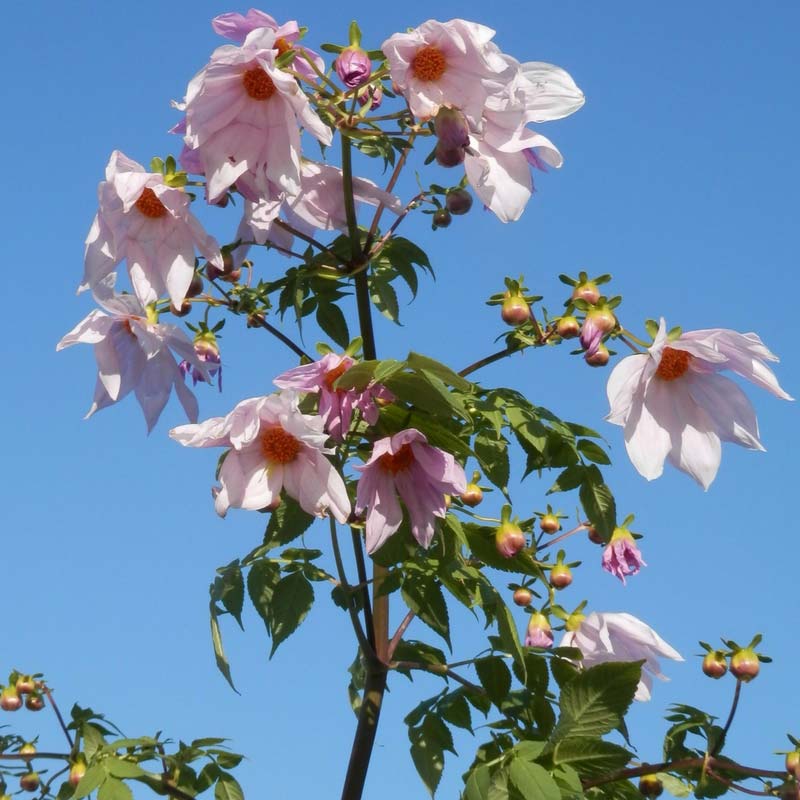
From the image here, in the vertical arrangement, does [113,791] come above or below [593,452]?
below

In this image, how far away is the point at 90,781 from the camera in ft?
7.36

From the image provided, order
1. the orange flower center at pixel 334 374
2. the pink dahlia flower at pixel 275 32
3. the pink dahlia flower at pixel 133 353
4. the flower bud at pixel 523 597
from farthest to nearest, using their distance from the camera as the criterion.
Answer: the flower bud at pixel 523 597
the pink dahlia flower at pixel 133 353
the pink dahlia flower at pixel 275 32
the orange flower center at pixel 334 374

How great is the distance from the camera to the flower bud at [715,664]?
2432 millimetres

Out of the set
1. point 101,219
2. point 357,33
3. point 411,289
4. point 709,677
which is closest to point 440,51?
point 357,33

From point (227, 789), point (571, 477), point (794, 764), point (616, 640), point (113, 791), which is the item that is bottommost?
point (113, 791)

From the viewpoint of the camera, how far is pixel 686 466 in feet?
7.76

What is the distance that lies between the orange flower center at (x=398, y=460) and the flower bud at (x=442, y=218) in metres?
0.55

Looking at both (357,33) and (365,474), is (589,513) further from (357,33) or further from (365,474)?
(357,33)

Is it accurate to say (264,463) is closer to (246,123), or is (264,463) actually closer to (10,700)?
(246,123)

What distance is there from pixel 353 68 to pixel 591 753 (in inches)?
50.4

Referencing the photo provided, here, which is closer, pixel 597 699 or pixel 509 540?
pixel 597 699

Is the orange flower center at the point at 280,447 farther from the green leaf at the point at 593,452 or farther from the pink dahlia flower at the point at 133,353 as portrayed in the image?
the green leaf at the point at 593,452

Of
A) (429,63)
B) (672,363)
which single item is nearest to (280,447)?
(429,63)

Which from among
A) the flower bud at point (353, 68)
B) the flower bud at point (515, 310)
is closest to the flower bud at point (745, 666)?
the flower bud at point (515, 310)
